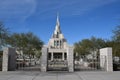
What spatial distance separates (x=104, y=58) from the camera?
2686 cm

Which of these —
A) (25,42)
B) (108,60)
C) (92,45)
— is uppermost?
(25,42)

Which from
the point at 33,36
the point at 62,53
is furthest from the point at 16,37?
the point at 62,53

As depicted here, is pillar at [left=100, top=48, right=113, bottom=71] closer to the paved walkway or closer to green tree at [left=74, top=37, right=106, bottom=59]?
the paved walkway

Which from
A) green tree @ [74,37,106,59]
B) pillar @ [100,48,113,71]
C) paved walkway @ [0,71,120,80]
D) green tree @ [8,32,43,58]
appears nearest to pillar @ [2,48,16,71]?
paved walkway @ [0,71,120,80]

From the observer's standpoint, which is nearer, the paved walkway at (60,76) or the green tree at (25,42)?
the paved walkway at (60,76)

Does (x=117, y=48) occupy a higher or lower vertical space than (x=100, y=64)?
higher

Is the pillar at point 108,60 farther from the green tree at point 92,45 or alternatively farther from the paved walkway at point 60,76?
the green tree at point 92,45

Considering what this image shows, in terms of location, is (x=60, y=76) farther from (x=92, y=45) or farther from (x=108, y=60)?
(x=92, y=45)

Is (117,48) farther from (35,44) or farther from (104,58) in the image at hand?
(35,44)

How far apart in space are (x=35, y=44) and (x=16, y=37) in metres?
5.04

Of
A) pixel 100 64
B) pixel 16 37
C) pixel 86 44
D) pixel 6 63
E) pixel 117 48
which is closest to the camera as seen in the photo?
pixel 6 63

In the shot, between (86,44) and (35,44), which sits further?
(86,44)

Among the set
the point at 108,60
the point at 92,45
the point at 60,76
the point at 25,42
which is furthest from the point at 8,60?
the point at 92,45

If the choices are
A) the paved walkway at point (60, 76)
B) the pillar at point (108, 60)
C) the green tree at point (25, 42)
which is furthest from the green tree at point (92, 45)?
the paved walkway at point (60, 76)
